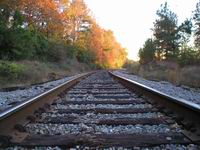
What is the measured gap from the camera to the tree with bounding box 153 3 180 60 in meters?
55.5

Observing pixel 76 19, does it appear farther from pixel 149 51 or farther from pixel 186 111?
pixel 186 111

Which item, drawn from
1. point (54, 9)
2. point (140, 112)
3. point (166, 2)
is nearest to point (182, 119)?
point (140, 112)

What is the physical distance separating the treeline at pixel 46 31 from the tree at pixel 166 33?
11.0 metres

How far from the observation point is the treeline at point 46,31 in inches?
859

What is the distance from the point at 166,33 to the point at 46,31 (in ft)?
77.5

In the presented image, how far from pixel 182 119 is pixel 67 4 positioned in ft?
146

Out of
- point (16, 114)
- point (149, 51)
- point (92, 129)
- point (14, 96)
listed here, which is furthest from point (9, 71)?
point (149, 51)

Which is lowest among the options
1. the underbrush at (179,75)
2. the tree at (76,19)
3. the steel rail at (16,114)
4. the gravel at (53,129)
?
the underbrush at (179,75)

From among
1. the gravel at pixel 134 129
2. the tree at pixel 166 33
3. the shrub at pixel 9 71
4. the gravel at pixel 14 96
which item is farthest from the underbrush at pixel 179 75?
the tree at pixel 166 33

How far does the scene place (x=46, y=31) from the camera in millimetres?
39906

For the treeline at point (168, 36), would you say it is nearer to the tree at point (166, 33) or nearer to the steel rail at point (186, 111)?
the tree at point (166, 33)

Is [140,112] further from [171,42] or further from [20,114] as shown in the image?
[171,42]

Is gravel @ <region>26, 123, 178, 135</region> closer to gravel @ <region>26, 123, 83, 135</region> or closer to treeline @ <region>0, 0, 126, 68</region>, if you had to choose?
gravel @ <region>26, 123, 83, 135</region>

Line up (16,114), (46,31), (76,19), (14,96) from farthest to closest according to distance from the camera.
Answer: (76,19) → (46,31) → (14,96) → (16,114)
